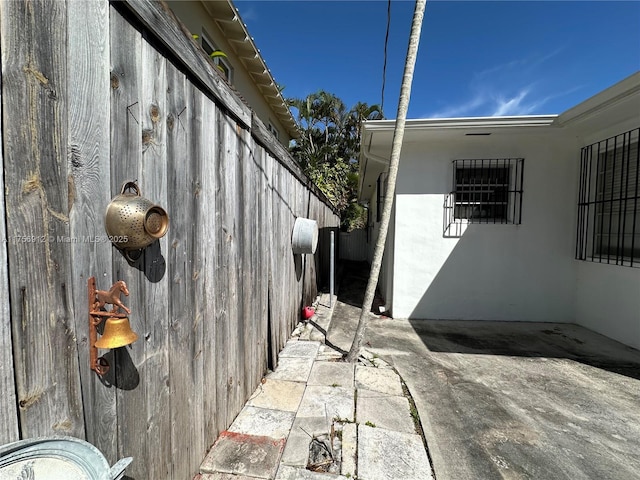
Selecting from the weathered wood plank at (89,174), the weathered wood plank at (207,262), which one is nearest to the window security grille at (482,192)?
the weathered wood plank at (207,262)

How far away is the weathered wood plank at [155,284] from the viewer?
1.14 metres

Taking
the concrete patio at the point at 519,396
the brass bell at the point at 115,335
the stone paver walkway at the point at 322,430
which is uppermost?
the brass bell at the point at 115,335

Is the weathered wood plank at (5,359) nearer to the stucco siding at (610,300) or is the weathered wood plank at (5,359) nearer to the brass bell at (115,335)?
the brass bell at (115,335)

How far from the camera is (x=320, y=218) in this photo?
6.27 meters

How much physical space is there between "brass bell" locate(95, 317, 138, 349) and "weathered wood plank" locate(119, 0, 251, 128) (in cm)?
108

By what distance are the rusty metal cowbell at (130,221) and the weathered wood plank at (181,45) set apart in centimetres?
64

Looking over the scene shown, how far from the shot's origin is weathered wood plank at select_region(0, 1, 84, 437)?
697 millimetres

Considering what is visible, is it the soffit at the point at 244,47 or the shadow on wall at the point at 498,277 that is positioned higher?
the soffit at the point at 244,47

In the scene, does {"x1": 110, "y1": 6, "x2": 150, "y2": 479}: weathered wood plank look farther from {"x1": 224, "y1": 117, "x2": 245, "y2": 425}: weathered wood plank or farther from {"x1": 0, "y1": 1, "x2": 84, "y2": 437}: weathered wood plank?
{"x1": 224, "y1": 117, "x2": 245, "y2": 425}: weathered wood plank

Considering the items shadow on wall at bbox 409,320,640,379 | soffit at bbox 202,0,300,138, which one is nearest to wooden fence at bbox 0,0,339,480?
shadow on wall at bbox 409,320,640,379

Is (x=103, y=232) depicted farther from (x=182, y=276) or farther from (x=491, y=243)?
(x=491, y=243)

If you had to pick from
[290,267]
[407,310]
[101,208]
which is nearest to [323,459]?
[101,208]

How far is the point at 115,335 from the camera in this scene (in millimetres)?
867

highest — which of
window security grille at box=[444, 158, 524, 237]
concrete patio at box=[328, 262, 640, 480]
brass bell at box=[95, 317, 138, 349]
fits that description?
window security grille at box=[444, 158, 524, 237]
